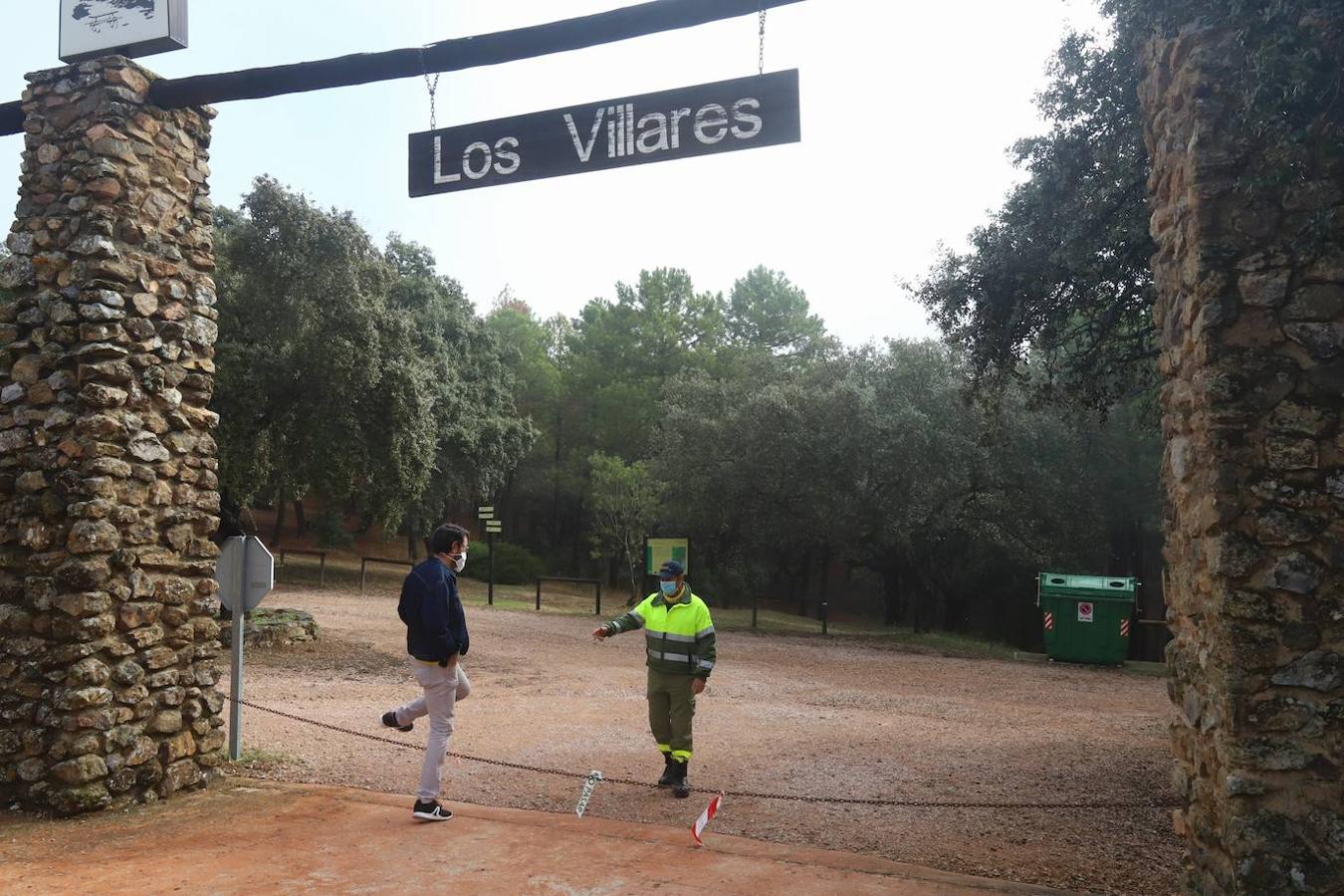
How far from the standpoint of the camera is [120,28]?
21.7ft

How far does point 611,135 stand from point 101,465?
12.0 feet

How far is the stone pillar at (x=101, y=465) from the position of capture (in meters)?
6.12

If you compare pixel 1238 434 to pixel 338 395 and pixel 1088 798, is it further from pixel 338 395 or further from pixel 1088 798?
pixel 338 395

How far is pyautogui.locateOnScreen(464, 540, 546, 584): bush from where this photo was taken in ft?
115

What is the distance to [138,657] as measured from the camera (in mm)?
6414

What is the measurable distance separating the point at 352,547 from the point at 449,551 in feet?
121

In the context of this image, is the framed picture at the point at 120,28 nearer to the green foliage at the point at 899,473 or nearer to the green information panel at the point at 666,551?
the green information panel at the point at 666,551

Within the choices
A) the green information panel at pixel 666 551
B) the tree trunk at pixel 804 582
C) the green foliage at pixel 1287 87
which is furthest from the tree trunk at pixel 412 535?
the green foliage at pixel 1287 87

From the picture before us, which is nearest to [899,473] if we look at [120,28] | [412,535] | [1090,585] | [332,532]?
[1090,585]

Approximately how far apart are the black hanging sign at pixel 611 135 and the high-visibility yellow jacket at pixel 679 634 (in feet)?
10.0

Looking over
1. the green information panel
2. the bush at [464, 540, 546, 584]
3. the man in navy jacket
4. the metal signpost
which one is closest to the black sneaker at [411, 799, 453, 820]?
the man in navy jacket

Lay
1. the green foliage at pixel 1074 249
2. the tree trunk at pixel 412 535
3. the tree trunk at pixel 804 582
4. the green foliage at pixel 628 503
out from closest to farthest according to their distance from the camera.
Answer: the green foliage at pixel 1074 249 → the green foliage at pixel 628 503 → the tree trunk at pixel 804 582 → the tree trunk at pixel 412 535

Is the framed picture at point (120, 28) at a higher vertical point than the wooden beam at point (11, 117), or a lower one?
higher

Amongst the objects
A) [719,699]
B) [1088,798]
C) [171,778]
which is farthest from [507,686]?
[1088,798]
